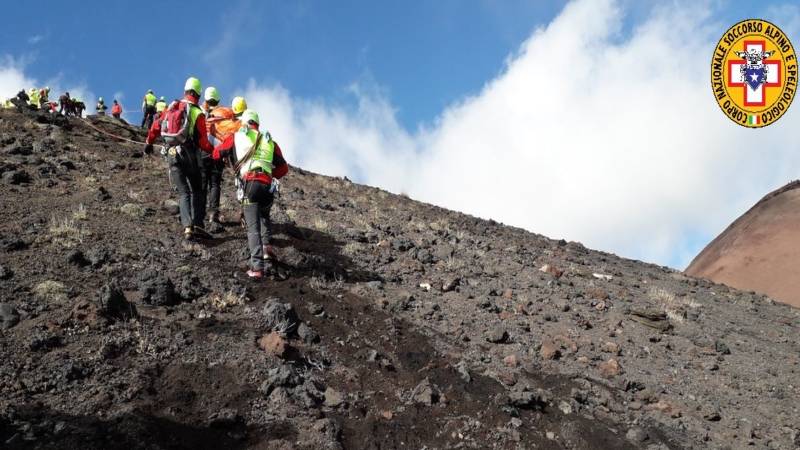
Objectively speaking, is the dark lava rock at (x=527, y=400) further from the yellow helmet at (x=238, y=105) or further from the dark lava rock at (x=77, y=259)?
the yellow helmet at (x=238, y=105)

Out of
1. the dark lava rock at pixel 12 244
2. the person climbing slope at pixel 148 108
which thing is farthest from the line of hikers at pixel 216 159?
the person climbing slope at pixel 148 108

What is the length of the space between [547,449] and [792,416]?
3.73 metres

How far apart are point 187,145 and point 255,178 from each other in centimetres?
162

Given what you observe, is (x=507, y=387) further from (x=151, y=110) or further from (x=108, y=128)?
(x=151, y=110)

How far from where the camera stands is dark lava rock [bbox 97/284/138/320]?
224 inches

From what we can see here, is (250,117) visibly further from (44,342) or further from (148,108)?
(148,108)

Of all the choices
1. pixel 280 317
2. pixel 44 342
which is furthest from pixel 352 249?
pixel 44 342

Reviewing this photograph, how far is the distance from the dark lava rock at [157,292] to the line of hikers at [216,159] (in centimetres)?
115

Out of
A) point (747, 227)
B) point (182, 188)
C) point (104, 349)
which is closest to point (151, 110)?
point (182, 188)

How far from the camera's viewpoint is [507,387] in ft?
19.7

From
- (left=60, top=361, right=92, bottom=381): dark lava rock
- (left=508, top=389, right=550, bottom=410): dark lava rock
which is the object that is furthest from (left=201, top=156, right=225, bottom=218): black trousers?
(left=508, top=389, right=550, bottom=410): dark lava rock

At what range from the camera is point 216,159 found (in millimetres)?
8031

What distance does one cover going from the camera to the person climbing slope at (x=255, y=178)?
736 cm

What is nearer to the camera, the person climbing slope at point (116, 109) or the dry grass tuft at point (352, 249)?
the dry grass tuft at point (352, 249)
